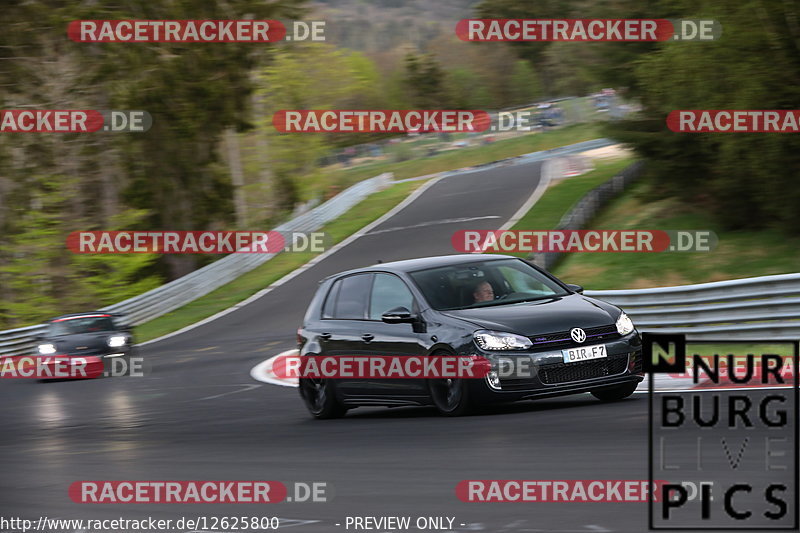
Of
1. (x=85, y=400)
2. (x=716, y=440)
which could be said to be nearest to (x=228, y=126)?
(x=85, y=400)

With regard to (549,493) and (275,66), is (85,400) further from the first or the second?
(275,66)

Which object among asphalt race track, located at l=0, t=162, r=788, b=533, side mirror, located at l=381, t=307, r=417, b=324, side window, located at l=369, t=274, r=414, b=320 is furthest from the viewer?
side window, located at l=369, t=274, r=414, b=320

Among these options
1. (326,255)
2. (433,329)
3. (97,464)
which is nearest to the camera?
(97,464)

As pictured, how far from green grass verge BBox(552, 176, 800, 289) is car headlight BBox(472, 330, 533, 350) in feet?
52.0

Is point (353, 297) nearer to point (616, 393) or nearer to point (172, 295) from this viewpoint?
point (616, 393)

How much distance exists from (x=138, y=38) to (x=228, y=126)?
597 centimetres

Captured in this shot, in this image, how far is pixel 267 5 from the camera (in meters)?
40.2

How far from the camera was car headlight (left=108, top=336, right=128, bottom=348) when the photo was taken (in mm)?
23984

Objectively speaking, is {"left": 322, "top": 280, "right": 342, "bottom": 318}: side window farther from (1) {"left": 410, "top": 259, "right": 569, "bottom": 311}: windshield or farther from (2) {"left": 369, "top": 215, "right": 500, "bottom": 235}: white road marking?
(2) {"left": 369, "top": 215, "right": 500, "bottom": 235}: white road marking

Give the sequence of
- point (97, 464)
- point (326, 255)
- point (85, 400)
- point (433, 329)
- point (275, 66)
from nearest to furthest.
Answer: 1. point (97, 464)
2. point (433, 329)
3. point (85, 400)
4. point (326, 255)
5. point (275, 66)

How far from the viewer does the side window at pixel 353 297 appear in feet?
41.9
